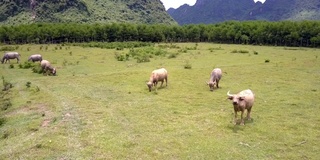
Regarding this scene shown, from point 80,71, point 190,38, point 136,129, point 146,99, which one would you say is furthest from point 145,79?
point 190,38

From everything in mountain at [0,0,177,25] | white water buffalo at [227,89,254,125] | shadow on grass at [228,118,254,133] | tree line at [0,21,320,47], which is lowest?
shadow on grass at [228,118,254,133]

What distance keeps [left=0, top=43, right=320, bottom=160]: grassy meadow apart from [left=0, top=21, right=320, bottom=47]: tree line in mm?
46666

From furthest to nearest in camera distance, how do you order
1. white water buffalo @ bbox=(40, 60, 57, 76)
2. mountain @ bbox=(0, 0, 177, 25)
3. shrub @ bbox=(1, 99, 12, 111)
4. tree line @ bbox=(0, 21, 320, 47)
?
mountain @ bbox=(0, 0, 177, 25)
tree line @ bbox=(0, 21, 320, 47)
white water buffalo @ bbox=(40, 60, 57, 76)
shrub @ bbox=(1, 99, 12, 111)

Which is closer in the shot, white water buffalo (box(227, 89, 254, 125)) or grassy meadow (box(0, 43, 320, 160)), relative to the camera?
grassy meadow (box(0, 43, 320, 160))

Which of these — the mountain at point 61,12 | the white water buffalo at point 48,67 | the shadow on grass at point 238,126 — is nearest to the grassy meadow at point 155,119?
the shadow on grass at point 238,126

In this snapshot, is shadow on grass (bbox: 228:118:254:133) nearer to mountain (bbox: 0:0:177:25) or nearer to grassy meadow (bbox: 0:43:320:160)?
grassy meadow (bbox: 0:43:320:160)

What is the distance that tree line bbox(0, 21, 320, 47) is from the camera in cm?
7075

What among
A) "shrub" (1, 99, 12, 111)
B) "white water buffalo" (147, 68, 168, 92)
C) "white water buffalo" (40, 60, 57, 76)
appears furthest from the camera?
"white water buffalo" (40, 60, 57, 76)

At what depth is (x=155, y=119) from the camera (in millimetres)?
16547

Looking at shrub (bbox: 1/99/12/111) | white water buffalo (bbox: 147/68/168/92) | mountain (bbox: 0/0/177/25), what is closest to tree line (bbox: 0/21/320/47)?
white water buffalo (bbox: 147/68/168/92)

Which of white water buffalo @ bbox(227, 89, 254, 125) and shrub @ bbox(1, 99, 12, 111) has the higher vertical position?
white water buffalo @ bbox(227, 89, 254, 125)

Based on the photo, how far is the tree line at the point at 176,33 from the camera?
7075cm

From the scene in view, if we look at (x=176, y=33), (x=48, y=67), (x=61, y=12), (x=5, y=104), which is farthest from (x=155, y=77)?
(x=61, y=12)

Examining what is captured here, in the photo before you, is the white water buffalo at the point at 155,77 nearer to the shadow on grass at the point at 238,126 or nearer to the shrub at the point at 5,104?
the shadow on grass at the point at 238,126
